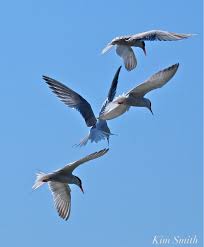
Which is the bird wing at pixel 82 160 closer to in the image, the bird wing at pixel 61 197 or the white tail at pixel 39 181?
the white tail at pixel 39 181

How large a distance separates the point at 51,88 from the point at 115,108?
1.12 m

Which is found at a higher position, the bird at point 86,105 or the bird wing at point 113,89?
the bird wing at point 113,89

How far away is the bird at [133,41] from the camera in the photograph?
44.1 ft

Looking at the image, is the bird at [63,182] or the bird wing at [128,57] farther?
the bird wing at [128,57]

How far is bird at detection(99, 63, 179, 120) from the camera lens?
44.6ft

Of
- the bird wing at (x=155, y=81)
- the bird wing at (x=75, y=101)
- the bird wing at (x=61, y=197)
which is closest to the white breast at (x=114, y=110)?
the bird wing at (x=155, y=81)

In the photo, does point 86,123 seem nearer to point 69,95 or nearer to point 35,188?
point 69,95

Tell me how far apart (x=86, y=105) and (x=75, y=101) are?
18 cm

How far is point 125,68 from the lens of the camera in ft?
50.4

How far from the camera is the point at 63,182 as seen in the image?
13.8 metres

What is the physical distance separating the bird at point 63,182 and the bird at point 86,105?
1.54 ft

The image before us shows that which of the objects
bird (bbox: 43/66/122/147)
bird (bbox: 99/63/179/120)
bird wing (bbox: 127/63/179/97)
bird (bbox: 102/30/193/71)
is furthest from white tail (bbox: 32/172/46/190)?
bird (bbox: 102/30/193/71)

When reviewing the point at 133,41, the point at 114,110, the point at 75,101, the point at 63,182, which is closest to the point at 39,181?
the point at 63,182

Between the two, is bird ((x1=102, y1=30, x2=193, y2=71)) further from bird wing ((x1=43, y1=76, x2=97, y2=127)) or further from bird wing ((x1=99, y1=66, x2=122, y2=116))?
→ bird wing ((x1=43, y1=76, x2=97, y2=127))
